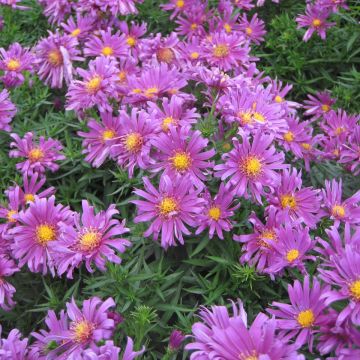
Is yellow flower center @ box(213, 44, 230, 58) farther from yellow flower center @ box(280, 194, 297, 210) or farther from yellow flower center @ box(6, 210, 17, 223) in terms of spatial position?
yellow flower center @ box(6, 210, 17, 223)

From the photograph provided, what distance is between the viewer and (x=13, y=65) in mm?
2734

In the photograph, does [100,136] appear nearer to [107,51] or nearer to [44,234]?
[44,234]

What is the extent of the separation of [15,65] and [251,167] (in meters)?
1.51

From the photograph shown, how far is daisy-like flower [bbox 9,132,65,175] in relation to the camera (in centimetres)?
237

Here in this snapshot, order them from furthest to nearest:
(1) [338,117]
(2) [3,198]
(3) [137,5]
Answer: (3) [137,5], (1) [338,117], (2) [3,198]

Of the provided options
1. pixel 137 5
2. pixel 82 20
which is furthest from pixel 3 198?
pixel 137 5

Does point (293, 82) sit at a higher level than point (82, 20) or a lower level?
lower

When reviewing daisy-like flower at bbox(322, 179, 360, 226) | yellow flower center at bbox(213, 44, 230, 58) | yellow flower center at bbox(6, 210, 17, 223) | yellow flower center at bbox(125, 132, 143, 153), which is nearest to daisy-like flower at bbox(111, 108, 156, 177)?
yellow flower center at bbox(125, 132, 143, 153)

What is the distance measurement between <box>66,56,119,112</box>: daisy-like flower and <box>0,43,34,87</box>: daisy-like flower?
43 centimetres

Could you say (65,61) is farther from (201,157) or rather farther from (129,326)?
(129,326)

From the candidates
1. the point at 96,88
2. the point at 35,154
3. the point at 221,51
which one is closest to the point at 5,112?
the point at 35,154

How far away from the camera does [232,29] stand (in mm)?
3215

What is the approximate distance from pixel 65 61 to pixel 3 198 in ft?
2.80

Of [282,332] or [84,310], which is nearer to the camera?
[282,332]
